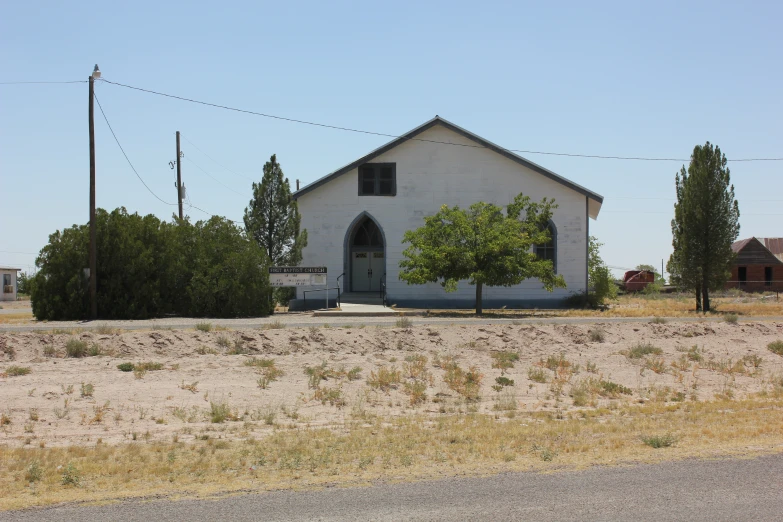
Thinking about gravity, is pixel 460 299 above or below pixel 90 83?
below

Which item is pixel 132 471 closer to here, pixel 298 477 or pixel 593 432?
pixel 298 477

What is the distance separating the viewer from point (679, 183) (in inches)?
1479

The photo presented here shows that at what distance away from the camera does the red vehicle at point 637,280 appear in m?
59.9

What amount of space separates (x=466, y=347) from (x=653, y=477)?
13018mm

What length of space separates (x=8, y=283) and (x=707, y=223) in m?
52.1

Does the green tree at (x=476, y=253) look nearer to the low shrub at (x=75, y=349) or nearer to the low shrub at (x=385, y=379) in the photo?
the low shrub at (x=385, y=379)

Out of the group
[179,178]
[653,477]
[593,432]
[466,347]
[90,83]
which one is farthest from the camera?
[179,178]

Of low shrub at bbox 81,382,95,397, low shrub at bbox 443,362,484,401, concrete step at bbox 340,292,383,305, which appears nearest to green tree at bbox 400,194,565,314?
concrete step at bbox 340,292,383,305

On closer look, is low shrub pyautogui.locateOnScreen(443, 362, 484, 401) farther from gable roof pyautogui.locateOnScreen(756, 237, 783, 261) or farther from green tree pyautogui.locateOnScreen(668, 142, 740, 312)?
gable roof pyautogui.locateOnScreen(756, 237, 783, 261)

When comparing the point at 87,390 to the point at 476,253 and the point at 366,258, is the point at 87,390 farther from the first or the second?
the point at 366,258

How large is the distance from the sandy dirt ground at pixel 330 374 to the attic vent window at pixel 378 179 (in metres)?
14.6

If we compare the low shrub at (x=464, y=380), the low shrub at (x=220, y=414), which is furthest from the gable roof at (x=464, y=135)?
the low shrub at (x=220, y=414)

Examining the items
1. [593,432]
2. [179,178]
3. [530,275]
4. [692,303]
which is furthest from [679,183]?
[593,432]

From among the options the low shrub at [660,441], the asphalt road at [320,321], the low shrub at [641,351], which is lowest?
the low shrub at [660,441]
